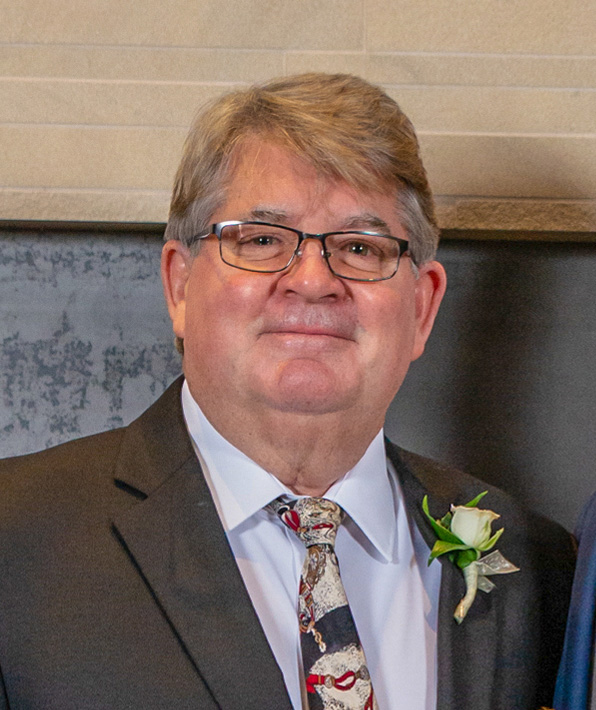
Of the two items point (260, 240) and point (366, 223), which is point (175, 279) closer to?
point (260, 240)

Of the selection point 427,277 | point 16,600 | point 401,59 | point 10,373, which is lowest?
point 16,600

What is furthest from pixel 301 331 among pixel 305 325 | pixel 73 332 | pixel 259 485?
pixel 73 332

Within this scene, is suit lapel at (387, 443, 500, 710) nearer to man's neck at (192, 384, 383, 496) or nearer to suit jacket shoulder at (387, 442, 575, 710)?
suit jacket shoulder at (387, 442, 575, 710)

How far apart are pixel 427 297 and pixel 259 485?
1.52ft

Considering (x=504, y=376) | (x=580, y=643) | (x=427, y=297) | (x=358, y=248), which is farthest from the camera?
(x=504, y=376)

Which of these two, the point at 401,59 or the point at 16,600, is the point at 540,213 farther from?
the point at 16,600

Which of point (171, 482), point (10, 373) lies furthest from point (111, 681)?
point (10, 373)

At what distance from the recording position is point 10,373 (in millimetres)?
1768

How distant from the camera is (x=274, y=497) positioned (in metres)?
1.48

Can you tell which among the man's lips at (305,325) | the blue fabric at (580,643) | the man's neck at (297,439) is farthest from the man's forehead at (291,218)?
the blue fabric at (580,643)

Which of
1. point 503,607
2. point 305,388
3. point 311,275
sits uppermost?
point 311,275

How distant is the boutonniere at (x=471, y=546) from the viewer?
4.91ft

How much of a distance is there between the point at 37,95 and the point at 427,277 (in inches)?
30.3

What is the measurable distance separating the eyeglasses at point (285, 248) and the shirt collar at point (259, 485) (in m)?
0.25
